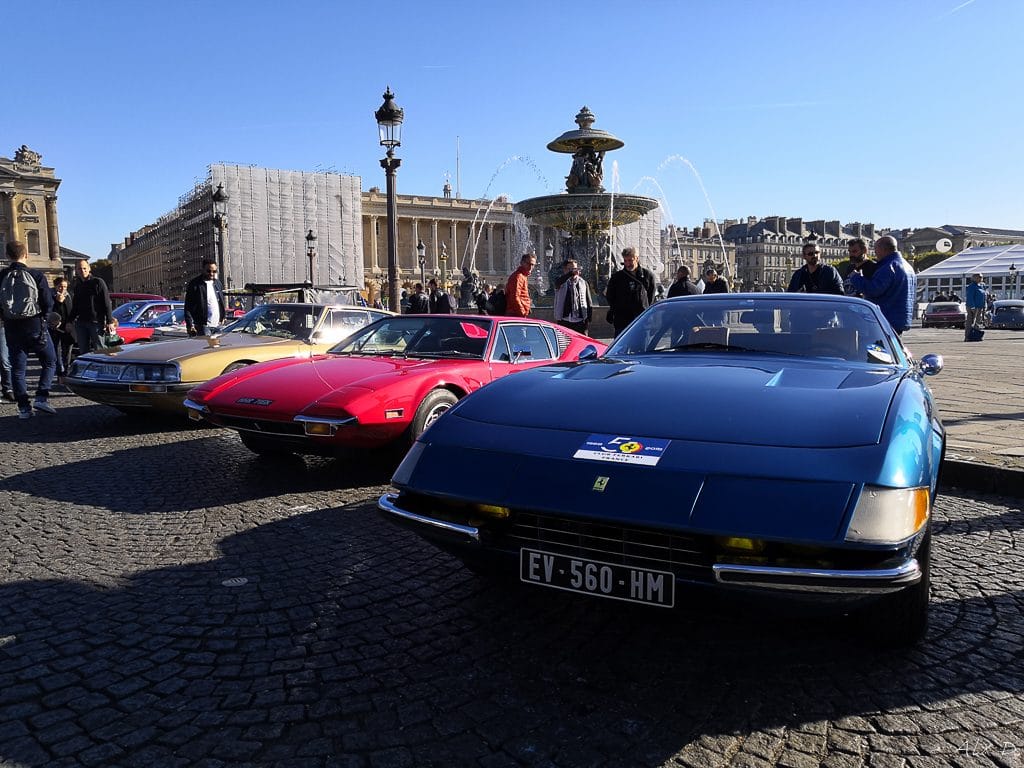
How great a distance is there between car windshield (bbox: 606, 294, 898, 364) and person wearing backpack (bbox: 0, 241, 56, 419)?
7.12m

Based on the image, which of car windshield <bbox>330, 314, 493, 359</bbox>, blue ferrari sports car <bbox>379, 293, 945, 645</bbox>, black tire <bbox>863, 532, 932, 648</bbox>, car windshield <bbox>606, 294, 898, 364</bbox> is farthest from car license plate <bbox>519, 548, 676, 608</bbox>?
car windshield <bbox>330, 314, 493, 359</bbox>

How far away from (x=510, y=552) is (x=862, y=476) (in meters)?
1.08

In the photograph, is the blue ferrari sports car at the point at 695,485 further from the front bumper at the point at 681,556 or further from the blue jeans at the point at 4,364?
the blue jeans at the point at 4,364

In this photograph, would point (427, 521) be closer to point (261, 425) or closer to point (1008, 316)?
point (261, 425)

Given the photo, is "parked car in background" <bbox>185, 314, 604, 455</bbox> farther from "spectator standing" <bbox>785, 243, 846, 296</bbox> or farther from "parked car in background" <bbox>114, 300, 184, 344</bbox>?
"parked car in background" <bbox>114, 300, 184, 344</bbox>

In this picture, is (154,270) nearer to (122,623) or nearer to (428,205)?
(428,205)

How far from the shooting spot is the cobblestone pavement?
6.88ft

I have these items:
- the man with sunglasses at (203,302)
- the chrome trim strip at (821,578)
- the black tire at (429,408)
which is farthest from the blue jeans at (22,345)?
the chrome trim strip at (821,578)

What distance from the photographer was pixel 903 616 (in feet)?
8.38

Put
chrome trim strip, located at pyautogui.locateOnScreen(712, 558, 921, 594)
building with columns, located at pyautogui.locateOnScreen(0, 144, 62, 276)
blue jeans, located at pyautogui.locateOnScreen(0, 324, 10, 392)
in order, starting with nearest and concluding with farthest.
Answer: chrome trim strip, located at pyautogui.locateOnScreen(712, 558, 921, 594) → blue jeans, located at pyautogui.locateOnScreen(0, 324, 10, 392) → building with columns, located at pyautogui.locateOnScreen(0, 144, 62, 276)

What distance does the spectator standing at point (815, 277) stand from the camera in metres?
7.81

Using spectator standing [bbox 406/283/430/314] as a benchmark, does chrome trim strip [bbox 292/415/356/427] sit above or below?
below

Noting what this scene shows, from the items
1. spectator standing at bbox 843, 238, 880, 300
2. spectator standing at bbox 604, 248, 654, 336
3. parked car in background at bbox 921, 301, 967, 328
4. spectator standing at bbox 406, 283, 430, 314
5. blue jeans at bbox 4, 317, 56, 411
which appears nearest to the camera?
blue jeans at bbox 4, 317, 56, 411

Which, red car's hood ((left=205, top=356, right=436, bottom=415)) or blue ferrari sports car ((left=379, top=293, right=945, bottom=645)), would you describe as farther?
red car's hood ((left=205, top=356, right=436, bottom=415))
